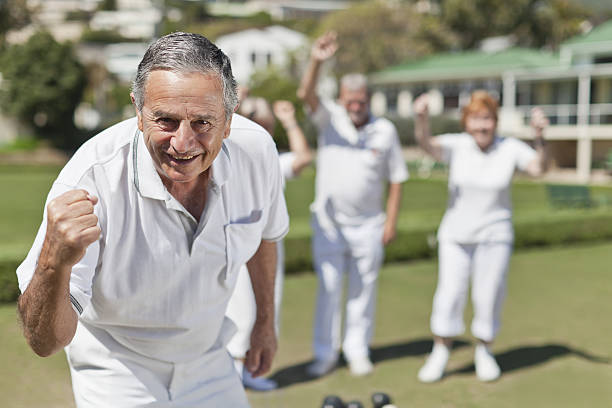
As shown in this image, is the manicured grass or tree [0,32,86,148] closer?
the manicured grass

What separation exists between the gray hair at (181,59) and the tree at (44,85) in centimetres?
3720

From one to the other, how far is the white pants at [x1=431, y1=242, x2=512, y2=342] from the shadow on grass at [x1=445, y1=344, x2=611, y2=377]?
40cm

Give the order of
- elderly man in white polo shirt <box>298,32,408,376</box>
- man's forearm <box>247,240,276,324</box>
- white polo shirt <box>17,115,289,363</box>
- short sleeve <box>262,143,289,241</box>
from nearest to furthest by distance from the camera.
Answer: white polo shirt <box>17,115,289,363</box> < short sleeve <box>262,143,289,241</box> < man's forearm <box>247,240,276,324</box> < elderly man in white polo shirt <box>298,32,408,376</box>

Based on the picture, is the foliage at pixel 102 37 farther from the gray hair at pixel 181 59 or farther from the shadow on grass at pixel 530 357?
the gray hair at pixel 181 59

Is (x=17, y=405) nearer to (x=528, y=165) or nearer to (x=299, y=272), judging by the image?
(x=528, y=165)

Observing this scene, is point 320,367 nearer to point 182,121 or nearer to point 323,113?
point 323,113

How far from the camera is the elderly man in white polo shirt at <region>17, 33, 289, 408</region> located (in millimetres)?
1826

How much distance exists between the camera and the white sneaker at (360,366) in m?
5.39

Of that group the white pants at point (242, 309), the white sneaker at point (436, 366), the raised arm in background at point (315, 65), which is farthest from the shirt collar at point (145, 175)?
the white sneaker at point (436, 366)

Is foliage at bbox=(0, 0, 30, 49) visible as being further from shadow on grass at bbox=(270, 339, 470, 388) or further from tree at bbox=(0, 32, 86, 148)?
shadow on grass at bbox=(270, 339, 470, 388)

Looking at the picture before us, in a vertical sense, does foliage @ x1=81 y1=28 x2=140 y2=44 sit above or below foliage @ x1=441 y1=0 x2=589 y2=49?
above

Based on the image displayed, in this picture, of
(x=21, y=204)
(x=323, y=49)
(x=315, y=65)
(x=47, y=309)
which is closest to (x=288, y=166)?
(x=315, y=65)

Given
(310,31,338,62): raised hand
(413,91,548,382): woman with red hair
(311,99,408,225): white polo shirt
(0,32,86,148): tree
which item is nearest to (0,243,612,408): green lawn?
(413,91,548,382): woman with red hair

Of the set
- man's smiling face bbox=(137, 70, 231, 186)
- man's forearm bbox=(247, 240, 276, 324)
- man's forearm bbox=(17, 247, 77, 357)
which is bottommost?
man's forearm bbox=(247, 240, 276, 324)
